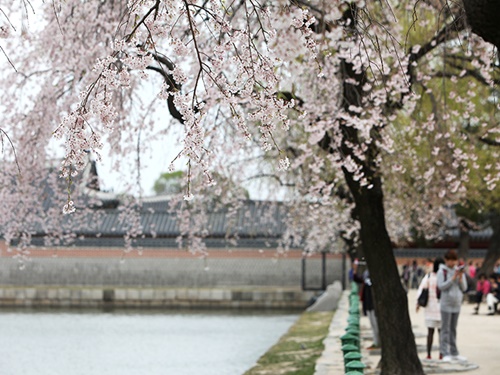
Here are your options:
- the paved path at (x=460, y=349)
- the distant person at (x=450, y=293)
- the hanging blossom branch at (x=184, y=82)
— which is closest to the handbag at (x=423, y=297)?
the distant person at (x=450, y=293)

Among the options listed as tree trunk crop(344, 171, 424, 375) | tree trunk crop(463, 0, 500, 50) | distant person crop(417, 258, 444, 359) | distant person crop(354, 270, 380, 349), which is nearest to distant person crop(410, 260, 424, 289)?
distant person crop(354, 270, 380, 349)

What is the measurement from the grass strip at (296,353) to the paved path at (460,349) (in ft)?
0.99

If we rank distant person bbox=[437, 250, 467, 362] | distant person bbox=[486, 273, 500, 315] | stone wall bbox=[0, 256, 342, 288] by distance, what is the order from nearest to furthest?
1. distant person bbox=[437, 250, 467, 362]
2. distant person bbox=[486, 273, 500, 315]
3. stone wall bbox=[0, 256, 342, 288]

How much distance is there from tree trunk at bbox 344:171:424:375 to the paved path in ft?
2.35

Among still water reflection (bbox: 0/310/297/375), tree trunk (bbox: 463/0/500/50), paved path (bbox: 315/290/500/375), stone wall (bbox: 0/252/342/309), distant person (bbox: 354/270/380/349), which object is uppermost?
tree trunk (bbox: 463/0/500/50)

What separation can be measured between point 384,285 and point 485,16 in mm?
5729

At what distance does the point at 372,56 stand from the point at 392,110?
0.96 m

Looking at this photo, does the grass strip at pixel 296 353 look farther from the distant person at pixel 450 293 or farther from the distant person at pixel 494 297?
the distant person at pixel 494 297

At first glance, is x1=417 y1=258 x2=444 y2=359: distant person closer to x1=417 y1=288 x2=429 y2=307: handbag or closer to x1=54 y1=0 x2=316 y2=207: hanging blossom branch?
x1=417 y1=288 x2=429 y2=307: handbag

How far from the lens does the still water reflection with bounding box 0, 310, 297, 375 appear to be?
16203 millimetres

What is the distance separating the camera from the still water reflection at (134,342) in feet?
53.2

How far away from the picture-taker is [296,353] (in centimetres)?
1496

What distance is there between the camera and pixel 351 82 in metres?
9.62

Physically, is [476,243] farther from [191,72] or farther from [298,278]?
[191,72]
